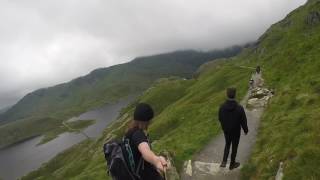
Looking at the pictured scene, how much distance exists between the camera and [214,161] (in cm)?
2380

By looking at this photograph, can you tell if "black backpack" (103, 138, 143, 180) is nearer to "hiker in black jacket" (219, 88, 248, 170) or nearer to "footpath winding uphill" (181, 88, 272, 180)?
"hiker in black jacket" (219, 88, 248, 170)

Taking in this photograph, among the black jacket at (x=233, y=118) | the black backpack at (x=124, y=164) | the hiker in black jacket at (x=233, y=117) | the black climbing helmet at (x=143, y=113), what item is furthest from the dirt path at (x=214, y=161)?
the black climbing helmet at (x=143, y=113)

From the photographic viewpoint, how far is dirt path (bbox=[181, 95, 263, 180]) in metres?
20.6

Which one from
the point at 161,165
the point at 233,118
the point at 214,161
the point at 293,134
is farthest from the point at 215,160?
the point at 161,165

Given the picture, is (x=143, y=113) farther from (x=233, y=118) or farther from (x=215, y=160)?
(x=215, y=160)

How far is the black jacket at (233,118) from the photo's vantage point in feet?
60.2

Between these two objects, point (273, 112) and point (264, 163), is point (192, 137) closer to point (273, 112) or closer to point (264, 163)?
point (273, 112)

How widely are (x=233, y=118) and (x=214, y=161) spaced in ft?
20.4

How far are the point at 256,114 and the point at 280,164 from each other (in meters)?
17.1

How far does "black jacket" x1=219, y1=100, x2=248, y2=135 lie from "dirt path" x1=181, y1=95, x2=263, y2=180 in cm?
284

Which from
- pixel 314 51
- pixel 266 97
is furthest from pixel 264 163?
pixel 314 51

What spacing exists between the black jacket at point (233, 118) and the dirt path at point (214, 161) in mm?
2838

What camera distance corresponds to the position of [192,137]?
102 ft

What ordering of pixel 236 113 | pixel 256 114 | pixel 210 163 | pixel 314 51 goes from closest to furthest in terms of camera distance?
pixel 236 113
pixel 210 163
pixel 256 114
pixel 314 51
